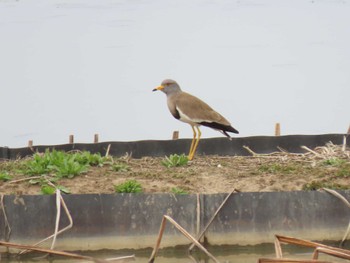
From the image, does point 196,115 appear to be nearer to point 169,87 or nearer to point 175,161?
point 169,87

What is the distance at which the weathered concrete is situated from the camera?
11672 millimetres

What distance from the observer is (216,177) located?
502 inches

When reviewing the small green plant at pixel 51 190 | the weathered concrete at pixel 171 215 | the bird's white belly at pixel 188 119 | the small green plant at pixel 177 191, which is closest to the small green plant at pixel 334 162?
the weathered concrete at pixel 171 215

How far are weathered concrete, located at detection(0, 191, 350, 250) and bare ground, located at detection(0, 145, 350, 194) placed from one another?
1.73 feet

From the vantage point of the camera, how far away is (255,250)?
466 inches

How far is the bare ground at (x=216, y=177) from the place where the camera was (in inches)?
488

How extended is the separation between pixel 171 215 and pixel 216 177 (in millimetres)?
1190

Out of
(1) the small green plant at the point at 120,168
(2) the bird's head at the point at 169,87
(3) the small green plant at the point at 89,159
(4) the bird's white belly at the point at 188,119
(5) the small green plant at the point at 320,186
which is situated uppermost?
(2) the bird's head at the point at 169,87

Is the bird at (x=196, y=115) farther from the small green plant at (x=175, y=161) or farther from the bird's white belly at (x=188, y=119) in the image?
the small green plant at (x=175, y=161)

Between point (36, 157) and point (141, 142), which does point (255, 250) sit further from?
point (141, 142)

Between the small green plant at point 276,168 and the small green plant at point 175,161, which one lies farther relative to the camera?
the small green plant at point 175,161

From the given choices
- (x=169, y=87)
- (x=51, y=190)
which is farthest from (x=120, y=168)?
(x=169, y=87)

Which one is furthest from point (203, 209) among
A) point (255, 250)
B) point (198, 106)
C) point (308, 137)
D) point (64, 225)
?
point (308, 137)

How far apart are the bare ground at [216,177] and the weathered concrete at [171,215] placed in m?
0.53
